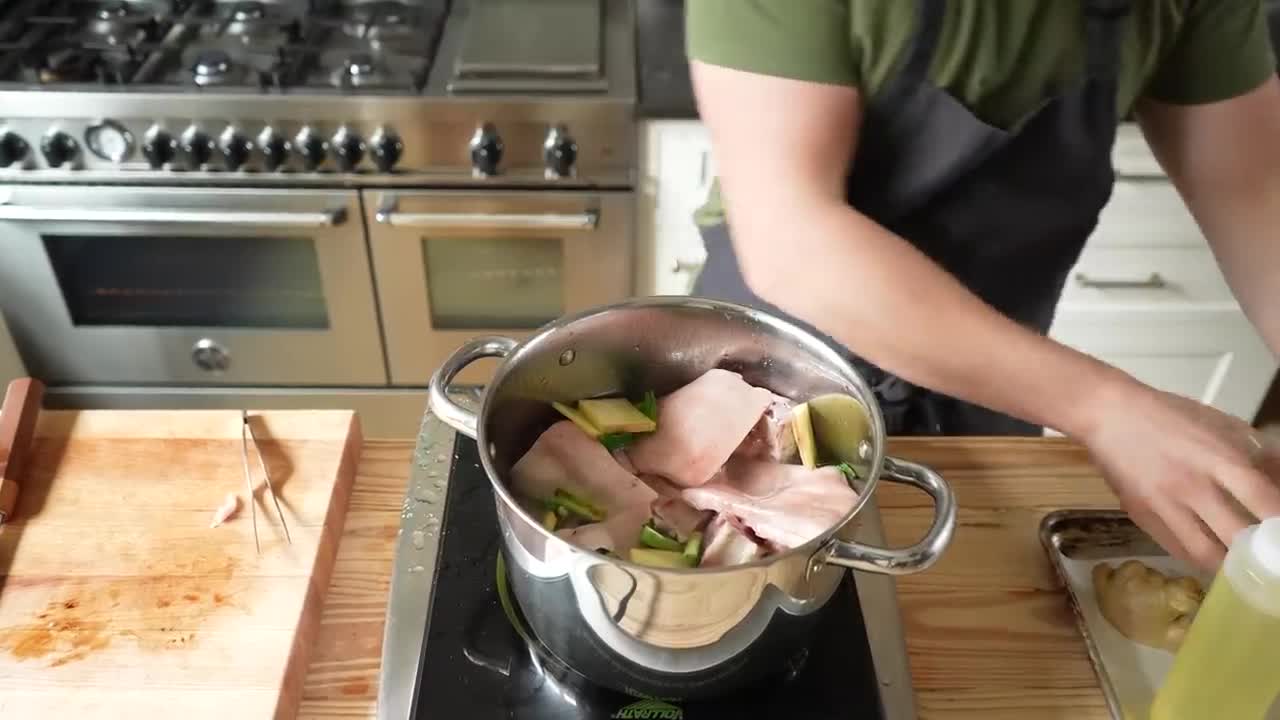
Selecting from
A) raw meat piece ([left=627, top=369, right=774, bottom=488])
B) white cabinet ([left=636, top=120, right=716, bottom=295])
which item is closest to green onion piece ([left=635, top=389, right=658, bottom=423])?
raw meat piece ([left=627, top=369, right=774, bottom=488])

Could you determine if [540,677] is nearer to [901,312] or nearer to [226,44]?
[901,312]

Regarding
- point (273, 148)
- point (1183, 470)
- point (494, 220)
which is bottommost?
point (494, 220)

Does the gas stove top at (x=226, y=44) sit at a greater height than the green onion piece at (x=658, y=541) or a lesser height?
lesser

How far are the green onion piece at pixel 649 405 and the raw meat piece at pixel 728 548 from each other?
103 mm

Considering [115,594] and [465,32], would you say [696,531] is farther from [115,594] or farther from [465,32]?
[465,32]

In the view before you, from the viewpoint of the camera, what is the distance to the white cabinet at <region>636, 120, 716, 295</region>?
131cm

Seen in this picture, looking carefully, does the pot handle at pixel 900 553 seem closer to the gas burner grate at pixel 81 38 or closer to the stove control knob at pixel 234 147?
the stove control knob at pixel 234 147

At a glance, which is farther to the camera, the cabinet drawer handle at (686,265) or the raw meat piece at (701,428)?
Result: the cabinet drawer handle at (686,265)

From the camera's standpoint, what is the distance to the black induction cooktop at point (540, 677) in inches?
21.8

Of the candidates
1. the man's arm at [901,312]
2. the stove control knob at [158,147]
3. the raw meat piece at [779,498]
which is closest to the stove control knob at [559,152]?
the stove control knob at [158,147]

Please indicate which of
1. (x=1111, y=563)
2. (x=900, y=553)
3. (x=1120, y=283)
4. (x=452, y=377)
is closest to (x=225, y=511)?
(x=452, y=377)

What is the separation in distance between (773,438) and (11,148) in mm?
1146

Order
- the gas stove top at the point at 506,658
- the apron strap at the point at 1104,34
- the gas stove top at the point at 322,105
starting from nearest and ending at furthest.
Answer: the gas stove top at the point at 506,658
the apron strap at the point at 1104,34
the gas stove top at the point at 322,105

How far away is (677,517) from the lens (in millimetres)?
557
